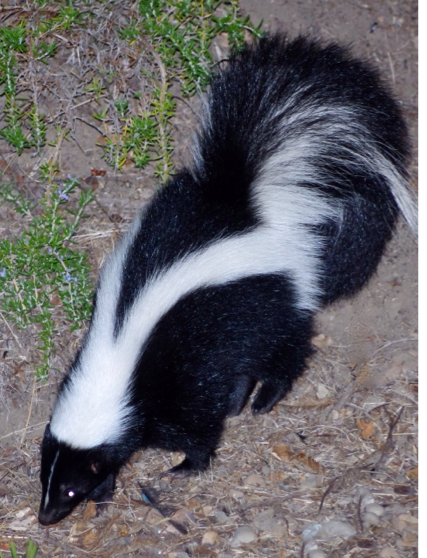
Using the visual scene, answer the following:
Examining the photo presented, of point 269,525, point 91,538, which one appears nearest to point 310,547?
point 269,525

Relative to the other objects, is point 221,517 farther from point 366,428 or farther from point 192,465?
point 366,428

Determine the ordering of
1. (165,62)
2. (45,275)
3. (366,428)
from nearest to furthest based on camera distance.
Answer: (366,428), (45,275), (165,62)

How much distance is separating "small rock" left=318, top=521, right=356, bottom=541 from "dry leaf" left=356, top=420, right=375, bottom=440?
1.85 feet

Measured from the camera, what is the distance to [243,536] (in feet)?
12.2

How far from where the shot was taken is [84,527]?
12.5ft

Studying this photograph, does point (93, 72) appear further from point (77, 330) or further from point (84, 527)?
point (84, 527)

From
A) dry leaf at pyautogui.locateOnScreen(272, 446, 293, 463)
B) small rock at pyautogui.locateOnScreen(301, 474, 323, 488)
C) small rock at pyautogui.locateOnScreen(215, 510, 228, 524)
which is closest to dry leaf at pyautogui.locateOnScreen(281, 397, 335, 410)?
dry leaf at pyautogui.locateOnScreen(272, 446, 293, 463)

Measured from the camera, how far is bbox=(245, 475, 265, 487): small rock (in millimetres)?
3947

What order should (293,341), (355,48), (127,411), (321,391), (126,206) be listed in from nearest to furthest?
(127,411) < (293,341) < (321,391) < (126,206) < (355,48)

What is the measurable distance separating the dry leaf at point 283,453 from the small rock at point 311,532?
40 cm

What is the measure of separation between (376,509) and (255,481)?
632mm

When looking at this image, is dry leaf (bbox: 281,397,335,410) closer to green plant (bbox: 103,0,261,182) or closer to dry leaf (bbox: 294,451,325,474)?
dry leaf (bbox: 294,451,325,474)

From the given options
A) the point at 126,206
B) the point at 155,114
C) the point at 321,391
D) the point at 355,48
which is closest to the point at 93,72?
the point at 155,114

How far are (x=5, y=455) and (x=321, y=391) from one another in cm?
180
